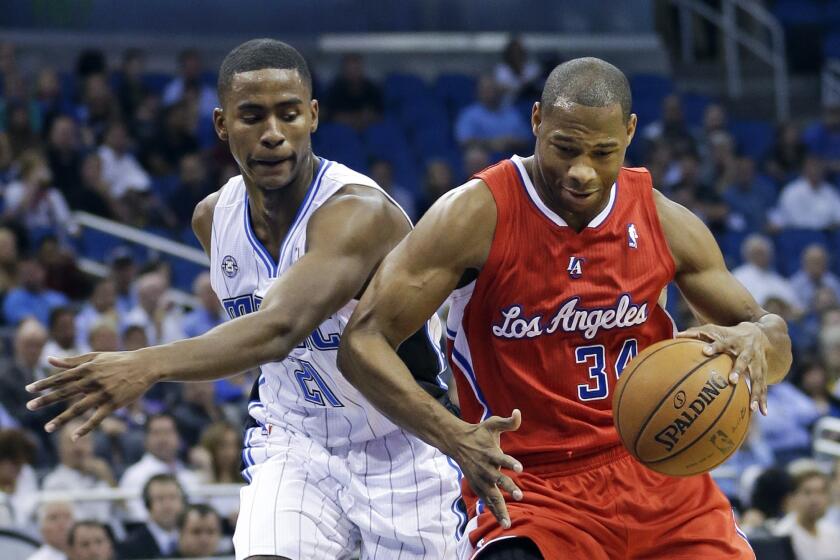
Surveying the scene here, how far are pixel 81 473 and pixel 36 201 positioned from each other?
3299mm

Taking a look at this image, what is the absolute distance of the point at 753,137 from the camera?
14805mm

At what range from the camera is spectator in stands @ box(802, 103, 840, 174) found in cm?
1440

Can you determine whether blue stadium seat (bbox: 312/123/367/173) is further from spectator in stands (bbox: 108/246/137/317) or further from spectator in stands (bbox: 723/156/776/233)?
spectator in stands (bbox: 723/156/776/233)

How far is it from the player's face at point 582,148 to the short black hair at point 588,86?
0.02 m

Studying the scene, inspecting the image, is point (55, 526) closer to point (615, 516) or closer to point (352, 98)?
point (615, 516)

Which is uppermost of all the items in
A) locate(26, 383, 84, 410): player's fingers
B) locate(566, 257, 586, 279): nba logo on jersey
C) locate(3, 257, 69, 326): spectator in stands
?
locate(26, 383, 84, 410): player's fingers

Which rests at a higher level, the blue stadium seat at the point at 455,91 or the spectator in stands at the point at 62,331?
the spectator in stands at the point at 62,331

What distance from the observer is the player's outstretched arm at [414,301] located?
12.3 ft

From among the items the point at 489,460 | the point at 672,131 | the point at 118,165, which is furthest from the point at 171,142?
the point at 489,460

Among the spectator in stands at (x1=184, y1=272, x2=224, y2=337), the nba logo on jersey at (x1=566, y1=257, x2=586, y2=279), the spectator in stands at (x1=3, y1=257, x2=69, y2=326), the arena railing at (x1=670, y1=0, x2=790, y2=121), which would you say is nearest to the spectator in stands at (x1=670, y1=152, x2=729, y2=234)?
the arena railing at (x1=670, y1=0, x2=790, y2=121)

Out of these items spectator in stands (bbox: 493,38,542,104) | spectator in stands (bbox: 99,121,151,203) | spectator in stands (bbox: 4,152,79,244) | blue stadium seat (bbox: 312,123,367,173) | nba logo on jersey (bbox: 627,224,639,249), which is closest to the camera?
nba logo on jersey (bbox: 627,224,639,249)

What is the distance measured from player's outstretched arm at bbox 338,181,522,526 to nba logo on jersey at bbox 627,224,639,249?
0.43m

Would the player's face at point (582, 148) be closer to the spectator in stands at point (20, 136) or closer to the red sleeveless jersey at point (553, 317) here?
the red sleeveless jersey at point (553, 317)

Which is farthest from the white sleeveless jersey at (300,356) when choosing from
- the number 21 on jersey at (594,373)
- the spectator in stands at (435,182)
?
the spectator in stands at (435,182)
